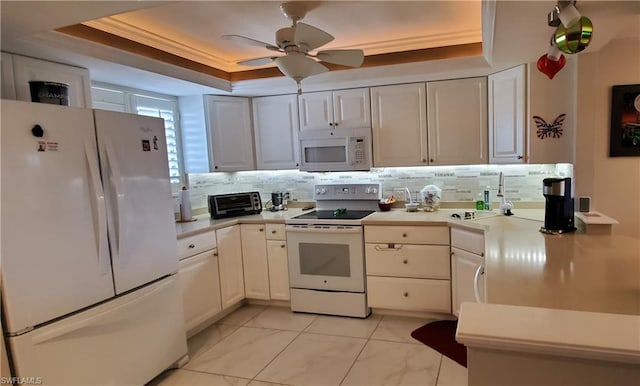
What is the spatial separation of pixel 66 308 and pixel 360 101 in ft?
8.93

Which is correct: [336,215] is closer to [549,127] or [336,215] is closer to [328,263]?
[328,263]

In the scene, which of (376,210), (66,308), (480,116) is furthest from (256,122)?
(66,308)

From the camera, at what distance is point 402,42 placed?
10.2 ft

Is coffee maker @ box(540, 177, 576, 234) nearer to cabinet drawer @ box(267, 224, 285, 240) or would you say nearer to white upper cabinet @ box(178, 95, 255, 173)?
cabinet drawer @ box(267, 224, 285, 240)

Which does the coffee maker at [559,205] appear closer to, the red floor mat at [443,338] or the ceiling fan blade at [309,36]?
the red floor mat at [443,338]

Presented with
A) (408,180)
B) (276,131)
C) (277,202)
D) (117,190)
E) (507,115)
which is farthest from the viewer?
(277,202)

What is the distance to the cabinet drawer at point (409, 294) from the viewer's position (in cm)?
312

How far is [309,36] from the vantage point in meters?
2.06

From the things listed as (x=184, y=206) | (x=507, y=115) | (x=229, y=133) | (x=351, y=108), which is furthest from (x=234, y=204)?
(x=507, y=115)

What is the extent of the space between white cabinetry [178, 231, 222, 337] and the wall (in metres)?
2.85

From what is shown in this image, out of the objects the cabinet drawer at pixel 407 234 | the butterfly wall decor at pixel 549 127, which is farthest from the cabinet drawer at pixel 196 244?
the butterfly wall decor at pixel 549 127

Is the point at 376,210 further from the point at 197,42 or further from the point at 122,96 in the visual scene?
the point at 122,96

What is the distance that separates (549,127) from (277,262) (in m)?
2.48

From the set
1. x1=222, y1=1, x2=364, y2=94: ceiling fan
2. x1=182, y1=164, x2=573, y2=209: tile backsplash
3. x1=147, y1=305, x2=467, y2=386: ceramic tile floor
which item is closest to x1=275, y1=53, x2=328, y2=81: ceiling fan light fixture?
x1=222, y1=1, x2=364, y2=94: ceiling fan
